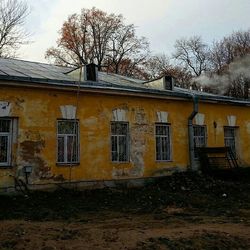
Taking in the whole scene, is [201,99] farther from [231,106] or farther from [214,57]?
[214,57]

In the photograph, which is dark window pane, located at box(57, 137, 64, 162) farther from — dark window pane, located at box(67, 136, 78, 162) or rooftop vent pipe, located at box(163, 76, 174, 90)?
rooftop vent pipe, located at box(163, 76, 174, 90)

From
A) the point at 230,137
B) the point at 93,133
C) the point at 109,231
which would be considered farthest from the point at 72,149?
the point at 230,137

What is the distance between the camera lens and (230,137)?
18.0 meters

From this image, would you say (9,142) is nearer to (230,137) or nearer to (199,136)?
(199,136)

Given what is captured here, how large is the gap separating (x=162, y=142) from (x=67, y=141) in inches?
159

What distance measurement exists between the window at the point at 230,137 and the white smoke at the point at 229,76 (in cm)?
400

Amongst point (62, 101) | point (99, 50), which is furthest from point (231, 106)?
point (99, 50)

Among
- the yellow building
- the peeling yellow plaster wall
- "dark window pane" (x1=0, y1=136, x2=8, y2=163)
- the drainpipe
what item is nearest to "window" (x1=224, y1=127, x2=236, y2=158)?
the yellow building

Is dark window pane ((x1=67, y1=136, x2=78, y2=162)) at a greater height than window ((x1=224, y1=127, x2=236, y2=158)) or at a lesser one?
lesser

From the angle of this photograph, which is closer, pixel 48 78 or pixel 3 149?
pixel 3 149

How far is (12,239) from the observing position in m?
6.89

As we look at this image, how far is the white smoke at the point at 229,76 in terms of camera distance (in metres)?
20.5

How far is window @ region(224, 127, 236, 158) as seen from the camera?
17.8m

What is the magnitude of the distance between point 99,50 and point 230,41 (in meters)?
11.3
